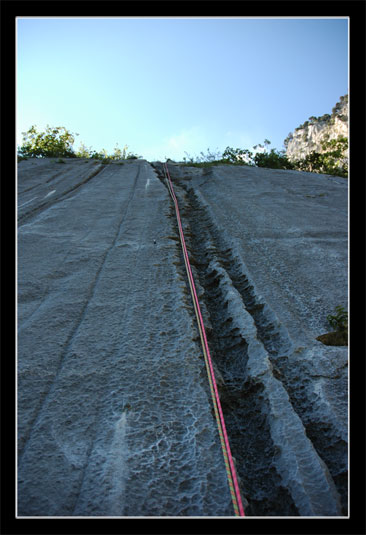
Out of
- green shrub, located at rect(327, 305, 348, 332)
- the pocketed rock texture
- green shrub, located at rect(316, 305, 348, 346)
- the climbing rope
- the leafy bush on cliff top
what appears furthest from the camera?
the leafy bush on cliff top

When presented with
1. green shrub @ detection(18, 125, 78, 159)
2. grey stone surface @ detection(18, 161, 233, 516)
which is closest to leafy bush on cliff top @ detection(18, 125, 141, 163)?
green shrub @ detection(18, 125, 78, 159)

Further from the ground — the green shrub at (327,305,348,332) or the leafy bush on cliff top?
the leafy bush on cliff top

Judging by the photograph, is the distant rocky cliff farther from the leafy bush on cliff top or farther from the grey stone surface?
the grey stone surface

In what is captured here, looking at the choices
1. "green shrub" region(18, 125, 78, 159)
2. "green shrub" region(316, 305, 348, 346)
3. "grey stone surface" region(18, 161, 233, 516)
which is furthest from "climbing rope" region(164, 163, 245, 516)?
"green shrub" region(18, 125, 78, 159)

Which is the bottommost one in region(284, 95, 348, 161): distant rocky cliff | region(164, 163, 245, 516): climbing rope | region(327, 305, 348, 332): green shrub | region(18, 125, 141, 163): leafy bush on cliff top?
region(164, 163, 245, 516): climbing rope

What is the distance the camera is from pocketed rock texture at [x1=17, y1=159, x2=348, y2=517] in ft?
6.45

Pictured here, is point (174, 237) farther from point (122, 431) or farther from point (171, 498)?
point (171, 498)

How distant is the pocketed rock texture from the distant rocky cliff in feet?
74.3

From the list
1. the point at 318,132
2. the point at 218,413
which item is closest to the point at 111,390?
the point at 218,413

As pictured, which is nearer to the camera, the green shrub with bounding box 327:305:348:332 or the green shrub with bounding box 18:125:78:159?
the green shrub with bounding box 327:305:348:332

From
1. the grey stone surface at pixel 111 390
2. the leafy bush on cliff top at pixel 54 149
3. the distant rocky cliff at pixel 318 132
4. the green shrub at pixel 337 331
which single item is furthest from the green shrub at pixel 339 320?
the distant rocky cliff at pixel 318 132

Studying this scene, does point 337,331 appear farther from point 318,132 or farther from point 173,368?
point 318,132

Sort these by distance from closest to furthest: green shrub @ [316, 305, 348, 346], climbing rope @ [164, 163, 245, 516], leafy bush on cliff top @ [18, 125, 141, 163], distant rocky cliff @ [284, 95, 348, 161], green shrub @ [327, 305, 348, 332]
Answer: climbing rope @ [164, 163, 245, 516], green shrub @ [316, 305, 348, 346], green shrub @ [327, 305, 348, 332], leafy bush on cliff top @ [18, 125, 141, 163], distant rocky cliff @ [284, 95, 348, 161]

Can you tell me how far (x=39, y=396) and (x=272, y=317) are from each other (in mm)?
2194
